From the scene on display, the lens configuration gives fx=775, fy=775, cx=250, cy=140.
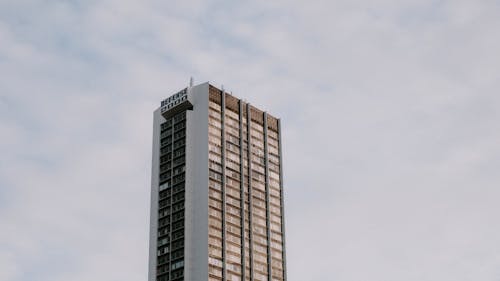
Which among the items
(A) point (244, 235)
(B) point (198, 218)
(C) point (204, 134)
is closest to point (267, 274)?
(A) point (244, 235)

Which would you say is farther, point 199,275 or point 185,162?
point 185,162

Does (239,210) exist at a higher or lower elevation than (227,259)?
higher

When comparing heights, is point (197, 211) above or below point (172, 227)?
above

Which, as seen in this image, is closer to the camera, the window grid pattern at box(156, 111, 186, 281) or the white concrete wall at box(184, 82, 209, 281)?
the white concrete wall at box(184, 82, 209, 281)

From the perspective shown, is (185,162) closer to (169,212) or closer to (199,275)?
(169,212)

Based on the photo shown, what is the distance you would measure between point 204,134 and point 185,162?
8.79m

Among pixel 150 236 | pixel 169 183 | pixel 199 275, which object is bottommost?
pixel 199 275

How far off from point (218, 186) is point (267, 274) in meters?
26.3

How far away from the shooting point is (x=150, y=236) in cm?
19675

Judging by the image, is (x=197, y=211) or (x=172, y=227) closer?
(x=197, y=211)

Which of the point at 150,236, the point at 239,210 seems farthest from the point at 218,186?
the point at 150,236

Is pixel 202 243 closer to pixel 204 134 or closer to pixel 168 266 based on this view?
pixel 168 266

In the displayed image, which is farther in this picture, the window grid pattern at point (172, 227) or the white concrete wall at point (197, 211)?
the window grid pattern at point (172, 227)

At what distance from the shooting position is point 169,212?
195 meters
